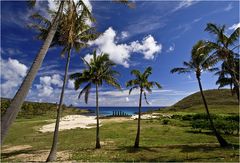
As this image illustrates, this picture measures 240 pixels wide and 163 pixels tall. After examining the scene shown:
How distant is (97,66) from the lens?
29.0 meters

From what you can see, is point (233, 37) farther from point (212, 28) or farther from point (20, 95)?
point (20, 95)

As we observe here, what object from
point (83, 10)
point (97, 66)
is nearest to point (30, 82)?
point (83, 10)

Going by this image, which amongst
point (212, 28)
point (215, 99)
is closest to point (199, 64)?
point (212, 28)

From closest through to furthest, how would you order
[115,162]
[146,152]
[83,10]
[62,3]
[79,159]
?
[62,3]
[83,10]
[115,162]
[79,159]
[146,152]

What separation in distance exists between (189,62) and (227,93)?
11433cm

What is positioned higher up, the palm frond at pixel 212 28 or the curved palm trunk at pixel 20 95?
the palm frond at pixel 212 28

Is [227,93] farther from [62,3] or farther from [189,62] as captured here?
[62,3]

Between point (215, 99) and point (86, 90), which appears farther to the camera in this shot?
point (215, 99)

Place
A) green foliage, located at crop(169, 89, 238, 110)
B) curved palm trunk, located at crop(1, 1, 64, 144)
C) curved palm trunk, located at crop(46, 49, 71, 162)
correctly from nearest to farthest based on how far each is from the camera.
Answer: curved palm trunk, located at crop(1, 1, 64, 144) → curved palm trunk, located at crop(46, 49, 71, 162) → green foliage, located at crop(169, 89, 238, 110)

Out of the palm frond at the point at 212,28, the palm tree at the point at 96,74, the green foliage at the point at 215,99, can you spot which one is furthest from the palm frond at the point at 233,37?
the green foliage at the point at 215,99

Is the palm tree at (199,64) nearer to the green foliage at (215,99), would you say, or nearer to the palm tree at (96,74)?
the palm tree at (96,74)

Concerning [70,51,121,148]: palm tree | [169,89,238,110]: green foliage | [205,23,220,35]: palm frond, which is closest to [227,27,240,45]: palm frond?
[205,23,220,35]: palm frond

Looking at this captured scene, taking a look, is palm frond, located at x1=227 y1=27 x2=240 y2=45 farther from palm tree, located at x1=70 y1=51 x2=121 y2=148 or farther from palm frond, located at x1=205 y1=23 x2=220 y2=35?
palm tree, located at x1=70 y1=51 x2=121 y2=148

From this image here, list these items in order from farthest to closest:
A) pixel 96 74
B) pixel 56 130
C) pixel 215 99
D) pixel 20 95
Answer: pixel 215 99 < pixel 96 74 < pixel 56 130 < pixel 20 95
